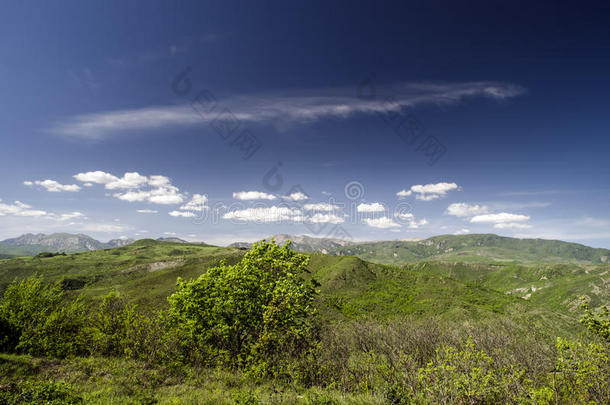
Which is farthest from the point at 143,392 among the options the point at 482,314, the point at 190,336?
the point at 482,314

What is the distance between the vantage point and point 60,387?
49.4 ft

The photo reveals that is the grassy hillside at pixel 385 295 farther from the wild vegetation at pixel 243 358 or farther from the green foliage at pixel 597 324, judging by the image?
the green foliage at pixel 597 324

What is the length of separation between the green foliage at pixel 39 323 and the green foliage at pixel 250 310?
12.6 m

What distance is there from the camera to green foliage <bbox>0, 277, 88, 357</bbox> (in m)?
26.9

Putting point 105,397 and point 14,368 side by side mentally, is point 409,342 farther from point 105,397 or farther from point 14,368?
point 14,368

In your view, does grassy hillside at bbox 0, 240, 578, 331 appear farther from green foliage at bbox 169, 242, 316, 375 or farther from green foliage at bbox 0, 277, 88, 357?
green foliage at bbox 169, 242, 316, 375

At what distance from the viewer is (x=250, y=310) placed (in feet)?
85.0

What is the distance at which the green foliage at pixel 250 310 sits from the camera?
24.7 meters

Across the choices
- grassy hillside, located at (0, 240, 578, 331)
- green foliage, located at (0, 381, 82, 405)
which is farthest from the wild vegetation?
grassy hillside, located at (0, 240, 578, 331)

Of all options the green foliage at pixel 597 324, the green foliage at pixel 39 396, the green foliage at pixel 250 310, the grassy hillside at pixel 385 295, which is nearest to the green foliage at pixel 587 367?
the green foliage at pixel 597 324

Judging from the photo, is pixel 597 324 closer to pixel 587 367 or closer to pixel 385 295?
pixel 587 367

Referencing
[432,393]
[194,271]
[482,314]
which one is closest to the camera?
[432,393]

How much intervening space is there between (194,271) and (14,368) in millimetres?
180672

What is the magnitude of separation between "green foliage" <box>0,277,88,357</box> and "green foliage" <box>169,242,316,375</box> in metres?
12.6
